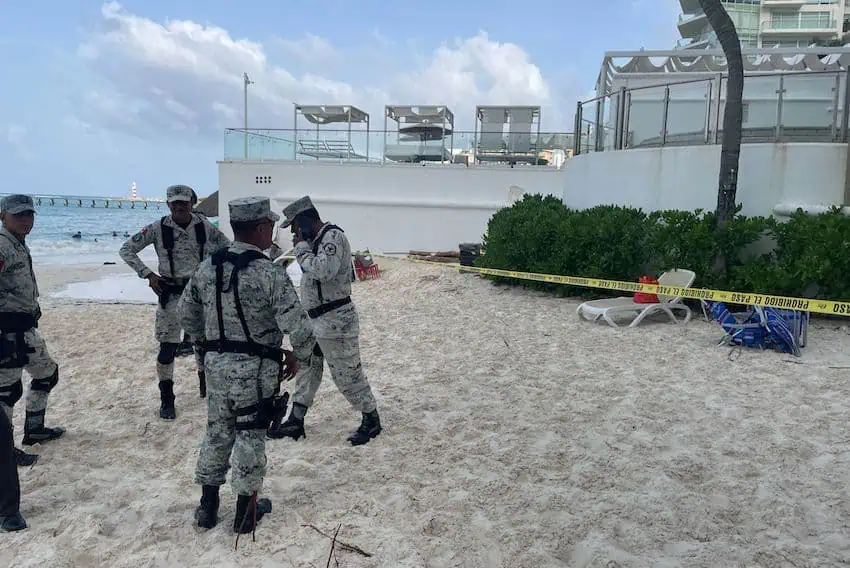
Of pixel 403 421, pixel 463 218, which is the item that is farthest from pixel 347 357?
pixel 463 218

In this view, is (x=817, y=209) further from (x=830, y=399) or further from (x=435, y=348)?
(x=435, y=348)

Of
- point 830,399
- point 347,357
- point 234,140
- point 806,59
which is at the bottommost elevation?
point 830,399

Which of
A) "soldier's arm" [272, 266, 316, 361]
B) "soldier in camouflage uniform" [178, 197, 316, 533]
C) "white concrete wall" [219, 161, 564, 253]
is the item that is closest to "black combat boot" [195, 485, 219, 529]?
"soldier in camouflage uniform" [178, 197, 316, 533]

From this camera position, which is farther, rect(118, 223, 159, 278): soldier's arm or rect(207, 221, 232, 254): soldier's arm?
rect(207, 221, 232, 254): soldier's arm

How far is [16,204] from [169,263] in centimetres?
123

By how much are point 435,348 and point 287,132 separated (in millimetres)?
14018

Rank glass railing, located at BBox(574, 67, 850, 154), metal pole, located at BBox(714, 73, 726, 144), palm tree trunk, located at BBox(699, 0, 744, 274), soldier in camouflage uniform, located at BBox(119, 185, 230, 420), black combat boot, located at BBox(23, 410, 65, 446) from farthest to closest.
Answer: metal pole, located at BBox(714, 73, 726, 144), glass railing, located at BBox(574, 67, 850, 154), palm tree trunk, located at BBox(699, 0, 744, 274), soldier in camouflage uniform, located at BBox(119, 185, 230, 420), black combat boot, located at BBox(23, 410, 65, 446)

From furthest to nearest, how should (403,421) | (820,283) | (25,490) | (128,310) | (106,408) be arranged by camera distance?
(128,310), (820,283), (106,408), (403,421), (25,490)

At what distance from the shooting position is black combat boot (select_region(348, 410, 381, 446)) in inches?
182

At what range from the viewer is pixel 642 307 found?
837cm

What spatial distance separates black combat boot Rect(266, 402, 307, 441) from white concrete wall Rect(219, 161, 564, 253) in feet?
48.0

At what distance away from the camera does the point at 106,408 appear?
18.2 ft

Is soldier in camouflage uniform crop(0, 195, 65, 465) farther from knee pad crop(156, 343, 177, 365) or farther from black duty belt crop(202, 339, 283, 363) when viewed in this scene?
black duty belt crop(202, 339, 283, 363)

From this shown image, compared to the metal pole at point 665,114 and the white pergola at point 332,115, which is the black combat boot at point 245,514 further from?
the white pergola at point 332,115
